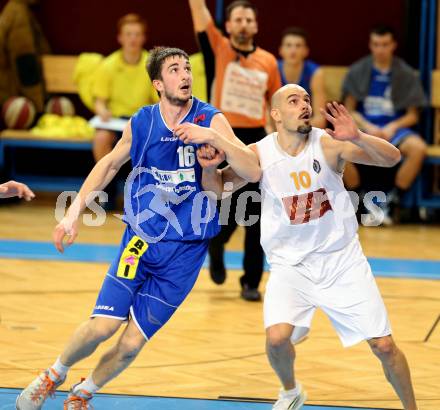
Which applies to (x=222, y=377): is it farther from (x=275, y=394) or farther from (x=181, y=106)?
(x=181, y=106)

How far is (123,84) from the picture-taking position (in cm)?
1164

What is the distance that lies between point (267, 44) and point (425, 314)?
571 centimetres

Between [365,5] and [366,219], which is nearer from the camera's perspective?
[366,219]

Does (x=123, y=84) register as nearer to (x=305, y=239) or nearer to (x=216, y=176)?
(x=216, y=176)

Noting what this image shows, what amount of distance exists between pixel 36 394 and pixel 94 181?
3.30 ft

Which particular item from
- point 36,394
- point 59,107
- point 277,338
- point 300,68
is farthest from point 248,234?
point 59,107

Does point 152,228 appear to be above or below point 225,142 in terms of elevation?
below

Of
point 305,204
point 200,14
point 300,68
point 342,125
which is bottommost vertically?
point 300,68

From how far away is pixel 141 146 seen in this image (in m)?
5.26

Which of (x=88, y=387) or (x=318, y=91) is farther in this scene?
(x=318, y=91)

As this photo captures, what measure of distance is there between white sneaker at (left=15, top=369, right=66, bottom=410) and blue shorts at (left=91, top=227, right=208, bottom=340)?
0.38 m

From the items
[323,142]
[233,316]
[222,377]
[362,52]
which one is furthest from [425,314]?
[362,52]

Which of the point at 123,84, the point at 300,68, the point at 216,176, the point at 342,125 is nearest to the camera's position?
the point at 342,125

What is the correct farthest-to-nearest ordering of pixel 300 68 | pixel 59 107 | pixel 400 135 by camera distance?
pixel 59 107, pixel 400 135, pixel 300 68
